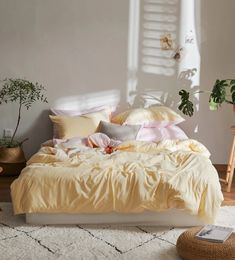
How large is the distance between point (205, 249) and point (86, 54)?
9.93 feet

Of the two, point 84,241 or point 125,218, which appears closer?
point 84,241

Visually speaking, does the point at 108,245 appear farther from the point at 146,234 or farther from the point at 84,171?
the point at 84,171

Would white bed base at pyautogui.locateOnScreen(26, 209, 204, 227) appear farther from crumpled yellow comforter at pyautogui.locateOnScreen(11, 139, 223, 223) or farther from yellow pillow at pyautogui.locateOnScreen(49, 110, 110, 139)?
yellow pillow at pyautogui.locateOnScreen(49, 110, 110, 139)

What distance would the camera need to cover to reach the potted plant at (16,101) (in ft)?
15.6

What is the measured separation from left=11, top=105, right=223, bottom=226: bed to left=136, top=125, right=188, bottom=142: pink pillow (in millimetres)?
1165

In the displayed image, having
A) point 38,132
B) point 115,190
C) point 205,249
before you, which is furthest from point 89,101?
point 205,249

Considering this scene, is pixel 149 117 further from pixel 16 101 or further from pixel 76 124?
pixel 16 101

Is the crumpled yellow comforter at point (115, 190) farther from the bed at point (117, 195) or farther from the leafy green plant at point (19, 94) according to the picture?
the leafy green plant at point (19, 94)

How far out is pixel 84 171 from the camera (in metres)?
3.33

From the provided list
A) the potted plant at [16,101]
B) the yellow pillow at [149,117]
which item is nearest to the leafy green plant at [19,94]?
the potted plant at [16,101]

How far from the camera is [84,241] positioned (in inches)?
118

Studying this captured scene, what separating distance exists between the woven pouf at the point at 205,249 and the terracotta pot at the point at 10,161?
2.62 meters

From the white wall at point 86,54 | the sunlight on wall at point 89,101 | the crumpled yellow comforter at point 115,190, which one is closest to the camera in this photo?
the crumpled yellow comforter at point 115,190

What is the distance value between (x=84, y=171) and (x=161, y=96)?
6.72ft
